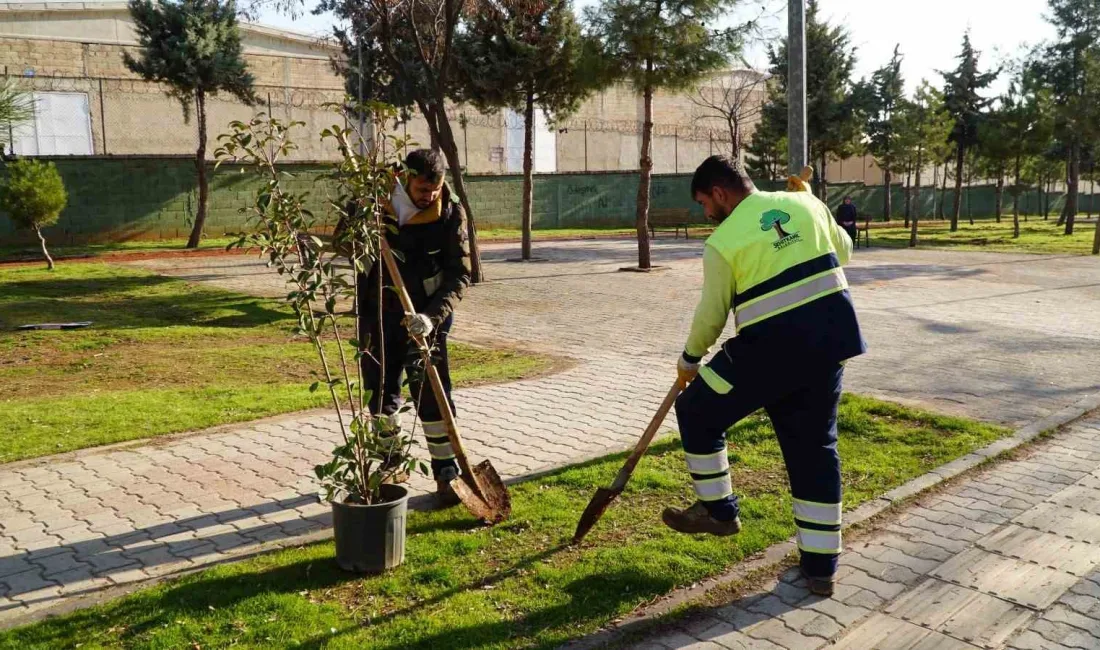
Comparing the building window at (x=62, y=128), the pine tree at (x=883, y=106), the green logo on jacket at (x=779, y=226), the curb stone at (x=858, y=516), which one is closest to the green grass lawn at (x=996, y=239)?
the pine tree at (x=883, y=106)

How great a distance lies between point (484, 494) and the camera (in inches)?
188

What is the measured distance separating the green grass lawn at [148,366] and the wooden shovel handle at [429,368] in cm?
56

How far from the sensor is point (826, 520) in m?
3.92

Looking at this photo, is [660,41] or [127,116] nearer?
[660,41]

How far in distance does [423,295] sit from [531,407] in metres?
2.63

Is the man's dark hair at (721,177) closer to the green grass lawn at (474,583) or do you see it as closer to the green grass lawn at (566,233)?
the green grass lawn at (474,583)

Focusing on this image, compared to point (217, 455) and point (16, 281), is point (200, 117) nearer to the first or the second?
point (16, 281)

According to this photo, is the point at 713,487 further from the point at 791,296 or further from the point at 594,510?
the point at 791,296

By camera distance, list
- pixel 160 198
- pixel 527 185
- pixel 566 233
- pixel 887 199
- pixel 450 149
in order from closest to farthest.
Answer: pixel 450 149
pixel 527 185
pixel 160 198
pixel 566 233
pixel 887 199

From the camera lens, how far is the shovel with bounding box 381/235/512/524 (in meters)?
4.52

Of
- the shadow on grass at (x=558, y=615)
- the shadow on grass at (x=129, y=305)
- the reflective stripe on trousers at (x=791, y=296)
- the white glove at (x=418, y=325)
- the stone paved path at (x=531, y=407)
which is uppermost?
the reflective stripe on trousers at (x=791, y=296)

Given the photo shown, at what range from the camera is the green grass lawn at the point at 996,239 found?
84.0ft

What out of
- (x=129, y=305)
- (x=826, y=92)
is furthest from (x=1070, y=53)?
(x=129, y=305)

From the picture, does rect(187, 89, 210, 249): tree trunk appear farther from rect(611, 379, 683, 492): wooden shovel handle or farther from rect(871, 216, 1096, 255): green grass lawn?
rect(611, 379, 683, 492): wooden shovel handle
